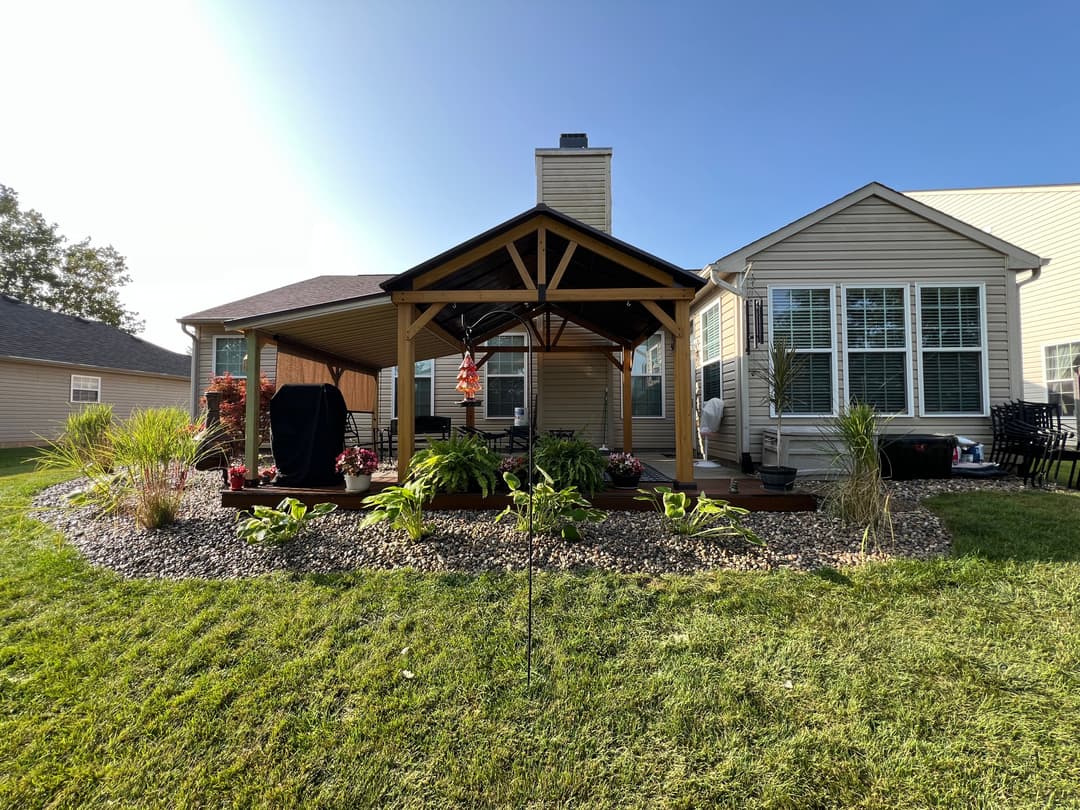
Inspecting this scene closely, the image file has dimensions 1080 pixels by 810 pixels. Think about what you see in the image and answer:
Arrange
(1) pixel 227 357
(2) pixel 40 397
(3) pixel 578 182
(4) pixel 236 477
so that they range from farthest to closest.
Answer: (2) pixel 40 397 → (1) pixel 227 357 → (3) pixel 578 182 → (4) pixel 236 477

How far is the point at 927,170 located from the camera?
12.6 meters

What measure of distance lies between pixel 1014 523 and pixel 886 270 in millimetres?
4099

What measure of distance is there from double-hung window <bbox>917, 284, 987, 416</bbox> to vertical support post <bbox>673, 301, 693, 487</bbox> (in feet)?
14.7

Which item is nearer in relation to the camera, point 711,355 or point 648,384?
point 711,355

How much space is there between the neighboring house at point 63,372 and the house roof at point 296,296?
406 cm

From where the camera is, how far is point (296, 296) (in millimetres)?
11562

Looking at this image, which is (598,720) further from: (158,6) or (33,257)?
(33,257)

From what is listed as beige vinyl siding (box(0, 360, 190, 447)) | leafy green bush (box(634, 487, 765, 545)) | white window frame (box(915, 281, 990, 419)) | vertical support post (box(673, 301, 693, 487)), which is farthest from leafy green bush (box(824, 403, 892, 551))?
beige vinyl siding (box(0, 360, 190, 447))

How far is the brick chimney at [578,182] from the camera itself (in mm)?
9039

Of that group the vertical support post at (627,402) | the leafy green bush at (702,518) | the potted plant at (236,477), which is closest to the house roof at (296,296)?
the potted plant at (236,477)

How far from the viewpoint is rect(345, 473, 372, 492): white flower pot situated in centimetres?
486

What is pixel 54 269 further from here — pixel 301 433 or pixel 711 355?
pixel 711 355

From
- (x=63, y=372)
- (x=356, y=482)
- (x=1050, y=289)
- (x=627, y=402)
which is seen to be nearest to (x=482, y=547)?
(x=356, y=482)

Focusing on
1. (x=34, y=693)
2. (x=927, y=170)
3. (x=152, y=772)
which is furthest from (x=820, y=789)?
(x=927, y=170)
